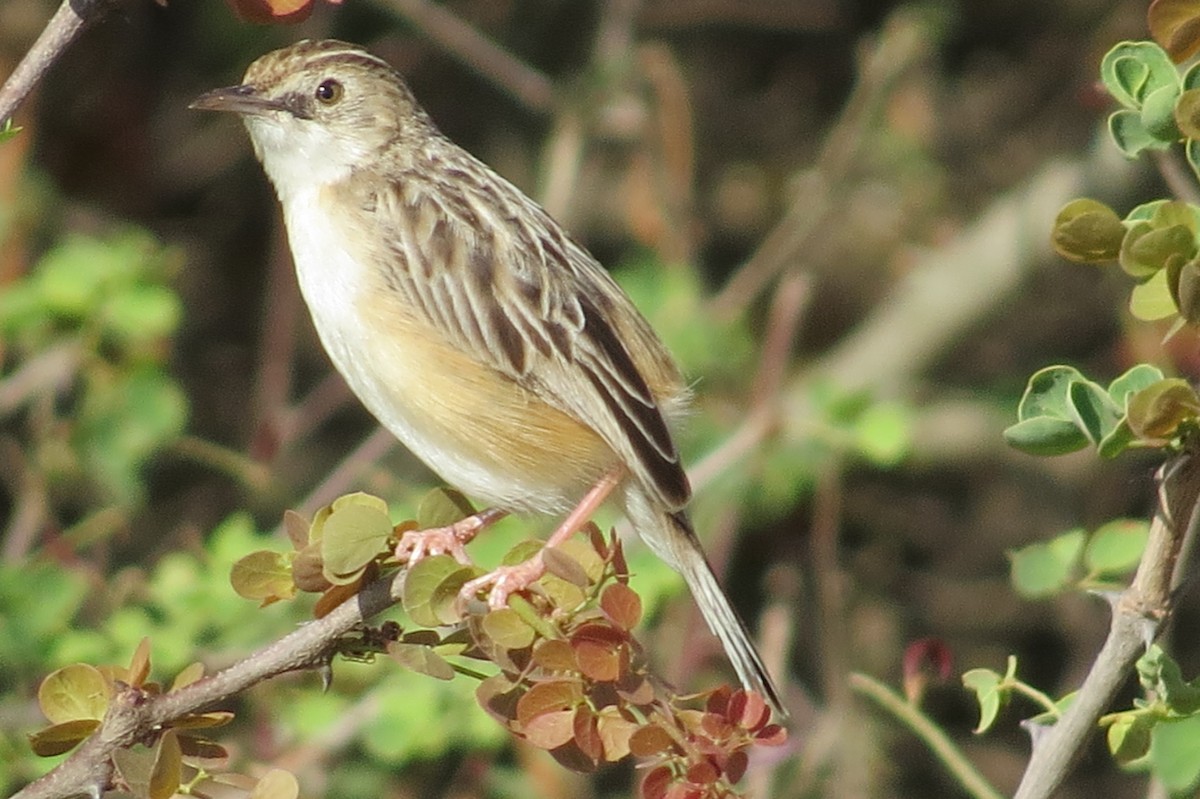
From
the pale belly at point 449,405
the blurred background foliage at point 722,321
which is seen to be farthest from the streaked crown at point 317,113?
the blurred background foliage at point 722,321

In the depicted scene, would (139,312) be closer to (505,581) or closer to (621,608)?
(505,581)

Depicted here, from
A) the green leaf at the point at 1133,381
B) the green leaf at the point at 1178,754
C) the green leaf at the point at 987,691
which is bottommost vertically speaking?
the green leaf at the point at 987,691

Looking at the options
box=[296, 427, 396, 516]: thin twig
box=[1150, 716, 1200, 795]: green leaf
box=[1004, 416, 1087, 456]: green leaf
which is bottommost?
box=[296, 427, 396, 516]: thin twig

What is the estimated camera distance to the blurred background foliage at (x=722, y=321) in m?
6.21

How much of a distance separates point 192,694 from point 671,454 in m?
1.71

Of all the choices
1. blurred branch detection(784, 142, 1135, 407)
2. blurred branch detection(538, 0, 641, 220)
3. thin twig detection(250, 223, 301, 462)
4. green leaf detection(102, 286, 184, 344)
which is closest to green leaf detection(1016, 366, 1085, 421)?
green leaf detection(102, 286, 184, 344)

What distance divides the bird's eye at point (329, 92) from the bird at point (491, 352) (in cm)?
18

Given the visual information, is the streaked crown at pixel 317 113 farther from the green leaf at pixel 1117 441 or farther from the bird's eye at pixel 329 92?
the green leaf at pixel 1117 441

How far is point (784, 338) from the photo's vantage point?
6809 millimetres

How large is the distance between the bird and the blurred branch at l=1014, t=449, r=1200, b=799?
1.35 metres

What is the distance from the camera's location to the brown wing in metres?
4.12

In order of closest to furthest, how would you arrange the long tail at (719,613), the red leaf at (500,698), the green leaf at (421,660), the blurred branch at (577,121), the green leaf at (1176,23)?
1. the green leaf at (1176,23)
2. the green leaf at (421,660)
3. the red leaf at (500,698)
4. the long tail at (719,613)
5. the blurred branch at (577,121)

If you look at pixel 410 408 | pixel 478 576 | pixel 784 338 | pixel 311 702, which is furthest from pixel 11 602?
pixel 784 338

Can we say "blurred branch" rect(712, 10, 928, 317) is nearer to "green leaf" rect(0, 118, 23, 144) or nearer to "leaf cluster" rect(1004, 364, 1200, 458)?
"leaf cluster" rect(1004, 364, 1200, 458)
